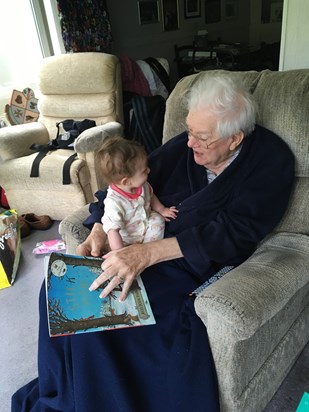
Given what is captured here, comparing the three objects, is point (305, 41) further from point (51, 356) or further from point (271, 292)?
point (51, 356)

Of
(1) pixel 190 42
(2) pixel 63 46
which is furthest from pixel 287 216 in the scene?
(1) pixel 190 42

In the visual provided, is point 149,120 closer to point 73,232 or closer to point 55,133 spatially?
point 55,133

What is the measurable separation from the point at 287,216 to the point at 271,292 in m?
0.41

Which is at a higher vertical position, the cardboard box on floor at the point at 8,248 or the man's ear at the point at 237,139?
the man's ear at the point at 237,139

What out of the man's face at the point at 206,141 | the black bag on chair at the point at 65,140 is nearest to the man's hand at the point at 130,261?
the man's face at the point at 206,141

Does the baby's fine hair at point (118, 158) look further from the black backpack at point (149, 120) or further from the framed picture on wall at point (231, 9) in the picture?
the framed picture on wall at point (231, 9)

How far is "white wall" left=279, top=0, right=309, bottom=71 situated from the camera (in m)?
2.21

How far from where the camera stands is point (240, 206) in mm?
1146

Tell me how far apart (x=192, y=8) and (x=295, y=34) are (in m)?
3.11

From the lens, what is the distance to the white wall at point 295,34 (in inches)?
87.2

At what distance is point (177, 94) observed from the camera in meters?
1.50

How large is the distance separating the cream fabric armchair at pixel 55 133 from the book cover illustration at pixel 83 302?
128cm

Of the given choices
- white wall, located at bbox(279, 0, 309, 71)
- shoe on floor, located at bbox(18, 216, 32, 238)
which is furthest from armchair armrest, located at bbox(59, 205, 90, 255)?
white wall, located at bbox(279, 0, 309, 71)

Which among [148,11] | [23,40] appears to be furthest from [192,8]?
[23,40]
